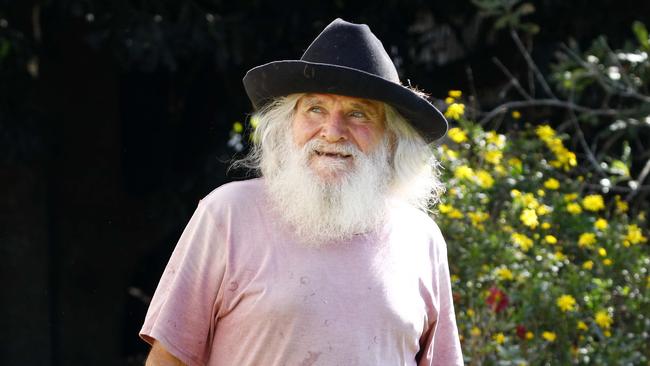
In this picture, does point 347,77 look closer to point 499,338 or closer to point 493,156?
point 499,338

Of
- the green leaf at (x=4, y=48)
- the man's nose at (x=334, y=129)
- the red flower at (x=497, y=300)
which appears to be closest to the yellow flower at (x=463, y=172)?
the red flower at (x=497, y=300)

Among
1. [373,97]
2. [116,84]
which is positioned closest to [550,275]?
[373,97]

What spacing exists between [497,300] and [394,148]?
173 cm

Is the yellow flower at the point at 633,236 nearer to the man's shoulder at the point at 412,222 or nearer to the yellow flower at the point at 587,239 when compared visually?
the yellow flower at the point at 587,239

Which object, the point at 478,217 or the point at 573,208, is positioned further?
the point at 573,208

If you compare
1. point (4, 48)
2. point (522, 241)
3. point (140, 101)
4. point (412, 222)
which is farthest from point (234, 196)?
point (140, 101)

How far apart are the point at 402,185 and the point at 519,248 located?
1.97m

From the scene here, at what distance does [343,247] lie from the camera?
2910 millimetres

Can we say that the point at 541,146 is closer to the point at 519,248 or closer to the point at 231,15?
the point at 519,248

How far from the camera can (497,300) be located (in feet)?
15.5

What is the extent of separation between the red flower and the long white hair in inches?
60.8

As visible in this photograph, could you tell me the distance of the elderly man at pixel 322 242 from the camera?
2.76 meters

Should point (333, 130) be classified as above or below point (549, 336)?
above

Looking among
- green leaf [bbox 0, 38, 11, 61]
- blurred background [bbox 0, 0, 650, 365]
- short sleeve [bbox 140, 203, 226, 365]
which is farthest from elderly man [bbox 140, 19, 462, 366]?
green leaf [bbox 0, 38, 11, 61]
